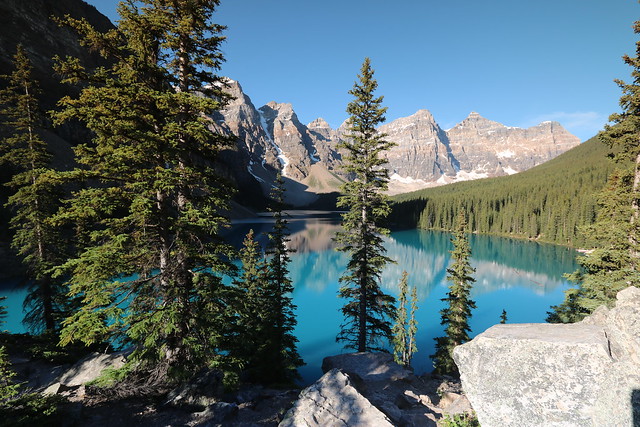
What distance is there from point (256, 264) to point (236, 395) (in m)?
11.3

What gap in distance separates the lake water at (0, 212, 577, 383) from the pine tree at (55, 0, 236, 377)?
50.1 ft

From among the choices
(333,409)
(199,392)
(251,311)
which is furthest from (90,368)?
(333,409)

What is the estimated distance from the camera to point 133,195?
7.12 meters

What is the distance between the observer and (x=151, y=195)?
7.57 metres

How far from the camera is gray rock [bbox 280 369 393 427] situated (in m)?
6.16

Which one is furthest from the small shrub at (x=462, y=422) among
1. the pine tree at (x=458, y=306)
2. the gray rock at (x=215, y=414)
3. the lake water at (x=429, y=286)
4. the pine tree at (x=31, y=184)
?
the lake water at (x=429, y=286)

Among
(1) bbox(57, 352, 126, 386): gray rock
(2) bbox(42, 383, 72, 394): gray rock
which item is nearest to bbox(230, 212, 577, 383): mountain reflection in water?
(1) bbox(57, 352, 126, 386): gray rock

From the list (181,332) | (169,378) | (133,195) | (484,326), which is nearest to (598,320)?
(181,332)

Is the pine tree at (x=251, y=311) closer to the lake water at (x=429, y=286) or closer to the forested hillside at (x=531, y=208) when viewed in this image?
the lake water at (x=429, y=286)

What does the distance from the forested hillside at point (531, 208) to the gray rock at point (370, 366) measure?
208ft

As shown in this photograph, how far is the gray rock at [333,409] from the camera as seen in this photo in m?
6.16

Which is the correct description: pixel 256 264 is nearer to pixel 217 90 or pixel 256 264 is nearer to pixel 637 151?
pixel 217 90

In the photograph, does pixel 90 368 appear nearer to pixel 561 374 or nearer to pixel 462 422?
pixel 462 422

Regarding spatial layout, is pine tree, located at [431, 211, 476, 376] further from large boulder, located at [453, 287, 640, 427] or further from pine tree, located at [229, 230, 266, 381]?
large boulder, located at [453, 287, 640, 427]
